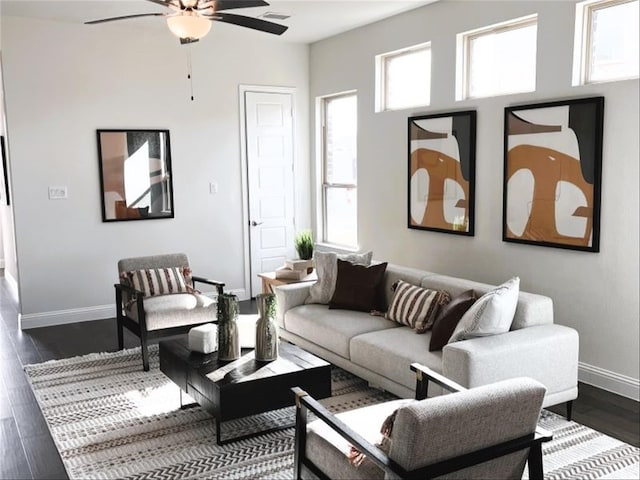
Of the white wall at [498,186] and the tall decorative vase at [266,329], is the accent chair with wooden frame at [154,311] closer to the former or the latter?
the tall decorative vase at [266,329]

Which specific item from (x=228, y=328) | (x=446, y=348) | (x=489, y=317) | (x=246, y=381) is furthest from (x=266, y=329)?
(x=489, y=317)

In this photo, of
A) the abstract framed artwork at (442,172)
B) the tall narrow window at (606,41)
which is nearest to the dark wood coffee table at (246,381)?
the abstract framed artwork at (442,172)

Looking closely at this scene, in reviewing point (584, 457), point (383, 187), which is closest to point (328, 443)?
point (584, 457)

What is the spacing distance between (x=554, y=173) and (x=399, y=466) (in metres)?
2.85

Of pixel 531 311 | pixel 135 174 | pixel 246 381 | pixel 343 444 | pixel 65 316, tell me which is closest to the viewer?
pixel 343 444

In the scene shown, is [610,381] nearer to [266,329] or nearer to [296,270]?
[266,329]

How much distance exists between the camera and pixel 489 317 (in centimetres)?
332

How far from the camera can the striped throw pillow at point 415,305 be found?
3910 mm

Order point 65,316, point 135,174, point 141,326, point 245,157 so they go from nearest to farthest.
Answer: point 141,326, point 65,316, point 135,174, point 245,157

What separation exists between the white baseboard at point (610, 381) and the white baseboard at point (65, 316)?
4.28m

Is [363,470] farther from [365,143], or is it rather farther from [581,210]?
[365,143]

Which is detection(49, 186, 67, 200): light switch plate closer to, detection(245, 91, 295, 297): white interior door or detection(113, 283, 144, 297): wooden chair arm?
detection(113, 283, 144, 297): wooden chair arm

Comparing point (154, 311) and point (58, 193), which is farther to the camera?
point (58, 193)

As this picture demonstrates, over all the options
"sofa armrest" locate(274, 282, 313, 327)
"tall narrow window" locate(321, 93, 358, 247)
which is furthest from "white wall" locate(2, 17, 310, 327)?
"sofa armrest" locate(274, 282, 313, 327)
